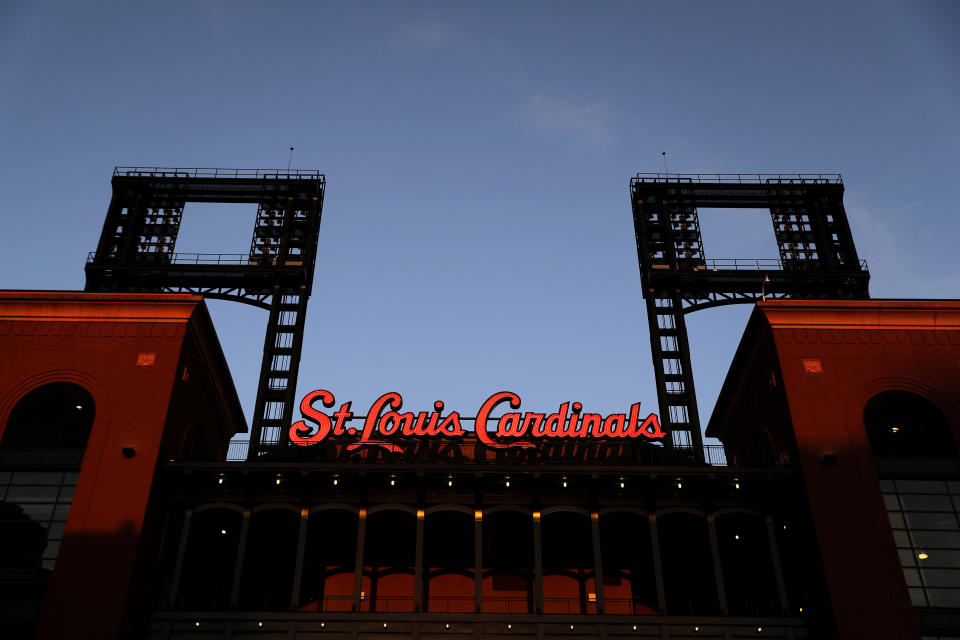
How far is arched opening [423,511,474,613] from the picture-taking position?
43125 mm

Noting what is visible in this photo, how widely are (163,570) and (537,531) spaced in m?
16.7

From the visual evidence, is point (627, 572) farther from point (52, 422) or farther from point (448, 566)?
point (52, 422)

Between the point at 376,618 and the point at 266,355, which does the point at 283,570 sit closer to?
the point at 376,618

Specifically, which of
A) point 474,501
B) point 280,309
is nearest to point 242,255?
point 280,309

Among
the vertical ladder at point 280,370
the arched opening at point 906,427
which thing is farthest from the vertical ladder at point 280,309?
the arched opening at point 906,427

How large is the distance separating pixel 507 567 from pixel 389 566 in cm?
597

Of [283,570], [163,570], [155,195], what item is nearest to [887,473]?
[283,570]

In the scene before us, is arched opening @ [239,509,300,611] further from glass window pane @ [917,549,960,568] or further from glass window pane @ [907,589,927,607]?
glass window pane @ [917,549,960,568]

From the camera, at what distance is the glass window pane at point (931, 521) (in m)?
37.9

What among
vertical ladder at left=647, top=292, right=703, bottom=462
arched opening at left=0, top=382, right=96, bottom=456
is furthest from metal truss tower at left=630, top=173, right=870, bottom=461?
arched opening at left=0, top=382, right=96, bottom=456

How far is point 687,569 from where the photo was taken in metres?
45.0

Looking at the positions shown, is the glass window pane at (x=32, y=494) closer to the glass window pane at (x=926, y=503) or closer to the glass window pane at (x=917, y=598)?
the glass window pane at (x=917, y=598)

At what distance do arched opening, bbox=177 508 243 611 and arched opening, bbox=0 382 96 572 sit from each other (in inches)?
239

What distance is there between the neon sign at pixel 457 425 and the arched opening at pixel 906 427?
974 centimetres
